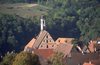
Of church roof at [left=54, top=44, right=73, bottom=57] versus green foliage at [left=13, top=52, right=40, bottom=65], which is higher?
green foliage at [left=13, top=52, right=40, bottom=65]

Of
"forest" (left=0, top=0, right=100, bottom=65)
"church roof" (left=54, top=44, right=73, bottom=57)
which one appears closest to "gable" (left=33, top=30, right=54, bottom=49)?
"forest" (left=0, top=0, right=100, bottom=65)

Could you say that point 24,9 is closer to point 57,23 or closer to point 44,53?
point 57,23

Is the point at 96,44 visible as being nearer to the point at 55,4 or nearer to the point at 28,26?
the point at 28,26

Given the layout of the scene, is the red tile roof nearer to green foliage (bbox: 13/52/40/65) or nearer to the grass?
green foliage (bbox: 13/52/40/65)

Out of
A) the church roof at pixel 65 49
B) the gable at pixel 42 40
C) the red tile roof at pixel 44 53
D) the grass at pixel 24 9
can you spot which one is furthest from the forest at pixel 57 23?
Answer: the red tile roof at pixel 44 53

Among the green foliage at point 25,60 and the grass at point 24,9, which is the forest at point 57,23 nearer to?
the grass at point 24,9

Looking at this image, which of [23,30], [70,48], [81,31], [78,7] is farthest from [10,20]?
[70,48]
